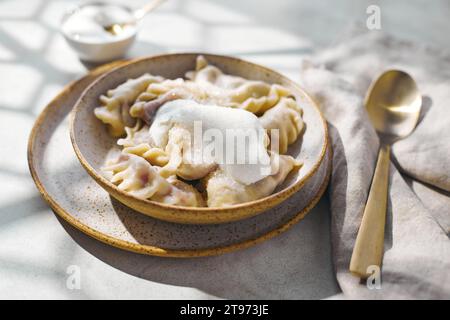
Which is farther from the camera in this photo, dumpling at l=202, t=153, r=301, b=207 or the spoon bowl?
the spoon bowl

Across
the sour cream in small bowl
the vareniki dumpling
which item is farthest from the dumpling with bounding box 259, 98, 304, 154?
the sour cream in small bowl

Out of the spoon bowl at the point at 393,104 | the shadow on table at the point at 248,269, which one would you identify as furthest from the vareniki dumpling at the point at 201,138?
the spoon bowl at the point at 393,104

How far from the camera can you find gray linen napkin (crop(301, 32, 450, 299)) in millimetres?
1163

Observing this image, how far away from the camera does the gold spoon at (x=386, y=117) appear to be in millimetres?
1309

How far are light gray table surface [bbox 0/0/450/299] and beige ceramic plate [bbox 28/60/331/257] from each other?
5 centimetres

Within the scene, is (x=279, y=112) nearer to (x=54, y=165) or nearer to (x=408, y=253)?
(x=408, y=253)

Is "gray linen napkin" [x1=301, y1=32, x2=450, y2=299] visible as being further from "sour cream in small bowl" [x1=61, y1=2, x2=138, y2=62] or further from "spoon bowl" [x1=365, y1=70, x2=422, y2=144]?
"sour cream in small bowl" [x1=61, y1=2, x2=138, y2=62]

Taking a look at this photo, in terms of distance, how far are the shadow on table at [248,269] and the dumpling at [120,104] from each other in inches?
13.9

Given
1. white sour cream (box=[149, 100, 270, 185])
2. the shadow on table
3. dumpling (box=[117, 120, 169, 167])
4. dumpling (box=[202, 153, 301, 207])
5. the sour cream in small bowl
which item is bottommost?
the shadow on table

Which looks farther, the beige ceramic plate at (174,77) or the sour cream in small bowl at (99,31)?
the sour cream in small bowl at (99,31)

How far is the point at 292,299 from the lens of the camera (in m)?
1.15

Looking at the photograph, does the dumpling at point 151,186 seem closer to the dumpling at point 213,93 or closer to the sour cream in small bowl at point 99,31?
the dumpling at point 213,93

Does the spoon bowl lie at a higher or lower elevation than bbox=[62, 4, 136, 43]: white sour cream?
lower

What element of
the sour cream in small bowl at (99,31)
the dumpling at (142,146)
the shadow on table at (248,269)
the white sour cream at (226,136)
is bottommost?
the shadow on table at (248,269)
